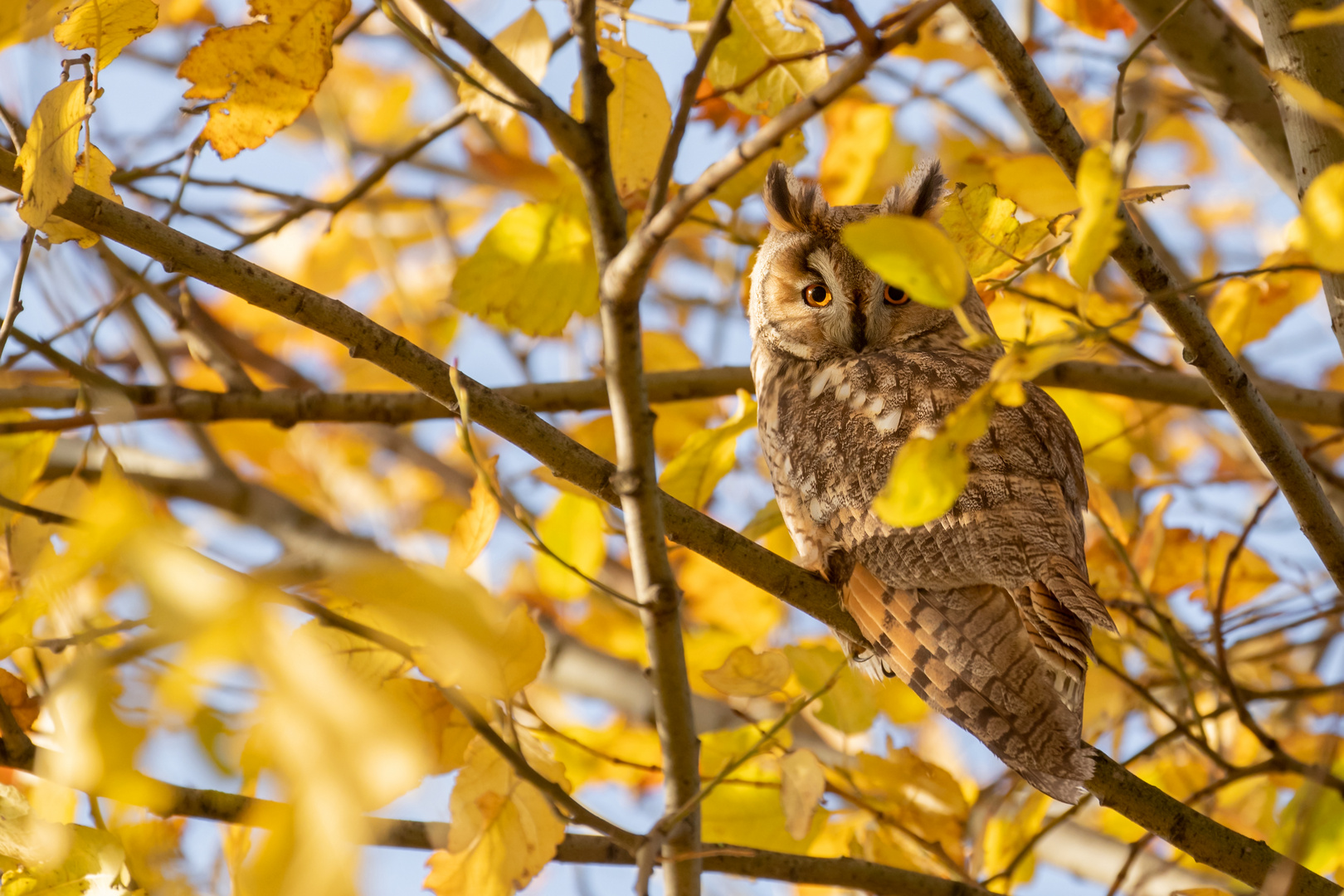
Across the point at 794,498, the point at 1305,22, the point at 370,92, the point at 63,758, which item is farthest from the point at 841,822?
the point at 370,92

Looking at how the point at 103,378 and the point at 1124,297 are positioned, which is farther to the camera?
the point at 1124,297

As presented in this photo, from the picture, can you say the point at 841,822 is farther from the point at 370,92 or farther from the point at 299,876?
the point at 370,92

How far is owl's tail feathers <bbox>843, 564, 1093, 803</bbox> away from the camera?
6.33ft

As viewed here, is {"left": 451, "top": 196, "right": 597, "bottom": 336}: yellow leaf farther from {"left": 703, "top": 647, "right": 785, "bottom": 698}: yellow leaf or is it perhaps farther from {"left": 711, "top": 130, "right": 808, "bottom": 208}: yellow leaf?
{"left": 703, "top": 647, "right": 785, "bottom": 698}: yellow leaf

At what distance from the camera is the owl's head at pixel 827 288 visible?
9.46 feet

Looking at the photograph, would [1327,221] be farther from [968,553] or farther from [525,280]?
[525,280]

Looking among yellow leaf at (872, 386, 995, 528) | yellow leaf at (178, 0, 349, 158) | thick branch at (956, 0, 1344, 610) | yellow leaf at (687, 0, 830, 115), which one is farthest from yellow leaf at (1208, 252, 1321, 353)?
yellow leaf at (178, 0, 349, 158)

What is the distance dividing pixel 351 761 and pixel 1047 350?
68 cm

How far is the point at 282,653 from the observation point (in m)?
0.70

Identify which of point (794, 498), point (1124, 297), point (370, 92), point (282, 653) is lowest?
point (282, 653)

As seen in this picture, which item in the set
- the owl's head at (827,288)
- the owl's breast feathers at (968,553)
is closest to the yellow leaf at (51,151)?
the owl's breast feathers at (968,553)

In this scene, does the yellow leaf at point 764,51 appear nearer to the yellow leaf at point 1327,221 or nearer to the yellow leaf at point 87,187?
the yellow leaf at point 87,187

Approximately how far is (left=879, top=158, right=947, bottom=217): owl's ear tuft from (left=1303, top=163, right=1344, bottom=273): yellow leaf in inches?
80.0

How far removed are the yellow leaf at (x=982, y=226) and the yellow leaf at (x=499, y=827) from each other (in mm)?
1037
